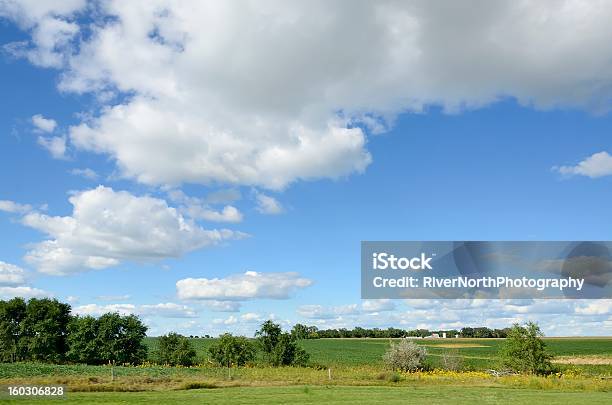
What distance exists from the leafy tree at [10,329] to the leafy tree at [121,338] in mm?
10048

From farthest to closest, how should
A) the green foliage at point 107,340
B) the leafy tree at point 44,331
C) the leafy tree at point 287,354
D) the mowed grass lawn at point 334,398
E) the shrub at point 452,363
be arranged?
the leafy tree at point 44,331
the green foliage at point 107,340
the leafy tree at point 287,354
the shrub at point 452,363
the mowed grass lawn at point 334,398

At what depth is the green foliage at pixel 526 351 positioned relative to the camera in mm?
45156

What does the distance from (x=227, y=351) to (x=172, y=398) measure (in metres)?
31.4

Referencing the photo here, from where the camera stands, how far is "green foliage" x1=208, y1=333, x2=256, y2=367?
191 ft

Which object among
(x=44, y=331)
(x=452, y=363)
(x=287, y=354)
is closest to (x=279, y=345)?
(x=287, y=354)

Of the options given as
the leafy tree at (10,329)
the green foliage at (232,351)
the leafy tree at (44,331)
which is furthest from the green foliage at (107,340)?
the green foliage at (232,351)

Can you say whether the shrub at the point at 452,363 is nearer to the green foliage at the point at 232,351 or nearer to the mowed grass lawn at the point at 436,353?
the mowed grass lawn at the point at 436,353

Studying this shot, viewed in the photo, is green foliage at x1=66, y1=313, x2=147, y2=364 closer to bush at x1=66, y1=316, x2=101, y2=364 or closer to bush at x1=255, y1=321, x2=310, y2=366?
bush at x1=66, y1=316, x2=101, y2=364

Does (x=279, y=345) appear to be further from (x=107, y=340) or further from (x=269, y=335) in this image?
(x=107, y=340)

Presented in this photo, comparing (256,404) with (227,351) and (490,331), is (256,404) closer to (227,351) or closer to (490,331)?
(227,351)

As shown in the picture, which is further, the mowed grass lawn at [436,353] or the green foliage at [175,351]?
the mowed grass lawn at [436,353]

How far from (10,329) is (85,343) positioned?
30.9 feet

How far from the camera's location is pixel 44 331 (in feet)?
212

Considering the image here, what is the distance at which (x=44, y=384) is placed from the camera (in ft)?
117
